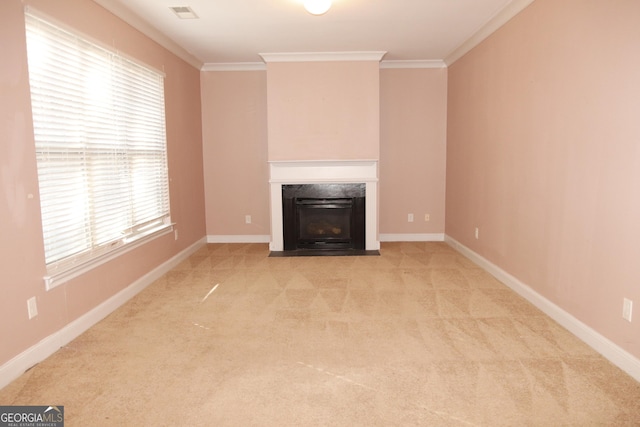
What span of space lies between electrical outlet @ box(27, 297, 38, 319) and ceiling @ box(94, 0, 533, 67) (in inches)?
91.0

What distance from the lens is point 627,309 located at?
251cm

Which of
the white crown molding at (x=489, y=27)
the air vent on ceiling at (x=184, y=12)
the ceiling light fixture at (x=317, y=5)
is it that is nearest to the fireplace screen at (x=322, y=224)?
the white crown molding at (x=489, y=27)

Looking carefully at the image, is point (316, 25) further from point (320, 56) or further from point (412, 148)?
point (412, 148)

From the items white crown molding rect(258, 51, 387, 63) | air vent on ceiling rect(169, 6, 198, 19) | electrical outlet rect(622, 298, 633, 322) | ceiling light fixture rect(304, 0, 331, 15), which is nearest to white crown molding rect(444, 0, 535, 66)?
white crown molding rect(258, 51, 387, 63)

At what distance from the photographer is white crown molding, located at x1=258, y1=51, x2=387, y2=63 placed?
552 cm

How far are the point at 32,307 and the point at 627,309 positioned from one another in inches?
141

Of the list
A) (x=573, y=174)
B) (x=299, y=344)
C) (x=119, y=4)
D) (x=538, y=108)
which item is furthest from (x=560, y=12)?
(x=119, y=4)

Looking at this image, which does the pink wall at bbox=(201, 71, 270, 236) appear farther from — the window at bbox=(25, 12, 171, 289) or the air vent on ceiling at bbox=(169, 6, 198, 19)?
the air vent on ceiling at bbox=(169, 6, 198, 19)

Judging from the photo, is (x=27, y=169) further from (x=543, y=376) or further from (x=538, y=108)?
(x=538, y=108)

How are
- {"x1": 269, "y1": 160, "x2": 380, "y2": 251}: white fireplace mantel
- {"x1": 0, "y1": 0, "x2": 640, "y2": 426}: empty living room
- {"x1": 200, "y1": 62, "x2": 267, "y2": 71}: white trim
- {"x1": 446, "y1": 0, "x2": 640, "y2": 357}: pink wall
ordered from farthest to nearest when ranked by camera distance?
{"x1": 200, "y1": 62, "x2": 267, "y2": 71}: white trim
{"x1": 269, "y1": 160, "x2": 380, "y2": 251}: white fireplace mantel
{"x1": 446, "y1": 0, "x2": 640, "y2": 357}: pink wall
{"x1": 0, "y1": 0, "x2": 640, "y2": 426}: empty living room

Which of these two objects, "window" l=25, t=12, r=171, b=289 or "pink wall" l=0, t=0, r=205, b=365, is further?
"window" l=25, t=12, r=171, b=289

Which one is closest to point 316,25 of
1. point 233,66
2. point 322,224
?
point 233,66

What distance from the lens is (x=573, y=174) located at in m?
3.02

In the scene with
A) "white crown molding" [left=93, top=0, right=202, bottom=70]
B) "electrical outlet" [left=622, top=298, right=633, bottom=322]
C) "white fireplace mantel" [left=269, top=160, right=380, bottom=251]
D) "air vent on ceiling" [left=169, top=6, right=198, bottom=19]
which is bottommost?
"electrical outlet" [left=622, top=298, right=633, bottom=322]
